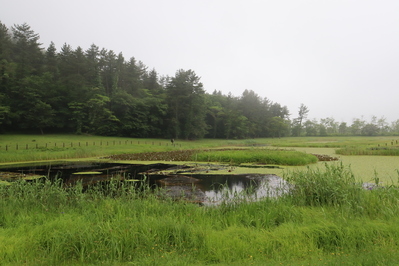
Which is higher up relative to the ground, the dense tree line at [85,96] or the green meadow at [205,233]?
the dense tree line at [85,96]

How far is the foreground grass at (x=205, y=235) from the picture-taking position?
4.06 m

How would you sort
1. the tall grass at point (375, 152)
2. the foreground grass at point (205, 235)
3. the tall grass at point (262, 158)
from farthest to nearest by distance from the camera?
the tall grass at point (375, 152) → the tall grass at point (262, 158) → the foreground grass at point (205, 235)

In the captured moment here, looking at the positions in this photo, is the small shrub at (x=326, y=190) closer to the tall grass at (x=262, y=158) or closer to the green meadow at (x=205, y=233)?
the green meadow at (x=205, y=233)

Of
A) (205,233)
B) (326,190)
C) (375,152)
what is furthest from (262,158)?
(205,233)

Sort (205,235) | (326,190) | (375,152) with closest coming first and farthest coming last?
(205,235)
(326,190)
(375,152)

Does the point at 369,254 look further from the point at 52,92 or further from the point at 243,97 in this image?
the point at 243,97

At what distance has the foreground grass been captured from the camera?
406 cm

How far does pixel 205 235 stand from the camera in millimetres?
4734

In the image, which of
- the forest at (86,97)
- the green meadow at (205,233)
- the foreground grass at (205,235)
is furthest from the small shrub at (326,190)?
the forest at (86,97)

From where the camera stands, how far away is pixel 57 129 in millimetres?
49656

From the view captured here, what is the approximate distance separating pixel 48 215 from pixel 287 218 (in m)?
5.85

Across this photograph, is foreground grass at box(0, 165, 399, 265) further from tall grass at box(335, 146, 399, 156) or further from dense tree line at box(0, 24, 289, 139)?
dense tree line at box(0, 24, 289, 139)

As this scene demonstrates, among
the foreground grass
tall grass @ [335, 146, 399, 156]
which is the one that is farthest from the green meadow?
tall grass @ [335, 146, 399, 156]

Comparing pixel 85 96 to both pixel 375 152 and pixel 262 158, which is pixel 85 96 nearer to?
pixel 262 158
